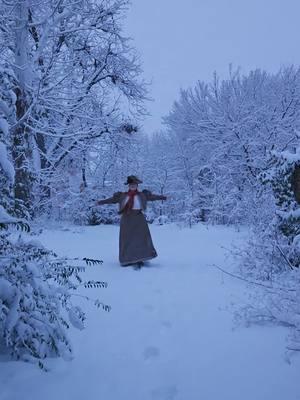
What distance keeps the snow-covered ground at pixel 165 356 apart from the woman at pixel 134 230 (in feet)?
4.61

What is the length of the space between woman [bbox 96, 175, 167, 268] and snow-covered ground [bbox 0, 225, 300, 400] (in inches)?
55.3

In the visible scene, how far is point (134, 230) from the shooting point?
7488 millimetres

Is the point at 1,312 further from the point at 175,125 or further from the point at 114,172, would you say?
the point at 175,125

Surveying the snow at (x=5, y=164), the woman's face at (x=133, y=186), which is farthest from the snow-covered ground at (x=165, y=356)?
the woman's face at (x=133, y=186)

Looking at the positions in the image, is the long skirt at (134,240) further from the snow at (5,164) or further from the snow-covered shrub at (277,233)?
the snow at (5,164)

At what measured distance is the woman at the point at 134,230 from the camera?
23.8 ft

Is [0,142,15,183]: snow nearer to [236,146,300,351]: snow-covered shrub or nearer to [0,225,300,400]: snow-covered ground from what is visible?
[0,225,300,400]: snow-covered ground

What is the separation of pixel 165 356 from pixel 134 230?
425cm

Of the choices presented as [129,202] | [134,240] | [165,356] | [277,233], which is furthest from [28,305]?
[129,202]

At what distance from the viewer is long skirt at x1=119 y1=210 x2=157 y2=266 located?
7.25 m

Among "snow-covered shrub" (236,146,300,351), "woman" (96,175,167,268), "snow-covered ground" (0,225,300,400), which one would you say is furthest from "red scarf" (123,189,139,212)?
"snow-covered shrub" (236,146,300,351)

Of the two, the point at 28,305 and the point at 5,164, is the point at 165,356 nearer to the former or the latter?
the point at 28,305

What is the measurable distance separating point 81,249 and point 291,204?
4.96 metres

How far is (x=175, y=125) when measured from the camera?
2309 cm
